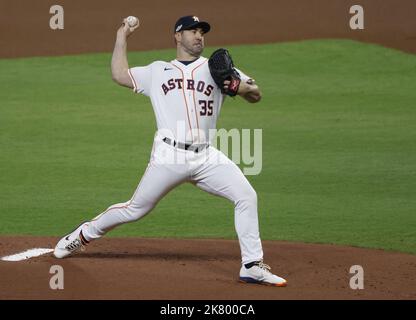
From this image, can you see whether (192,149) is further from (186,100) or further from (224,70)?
(224,70)

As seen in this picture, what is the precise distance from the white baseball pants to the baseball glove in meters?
0.54

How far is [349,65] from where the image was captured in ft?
52.8

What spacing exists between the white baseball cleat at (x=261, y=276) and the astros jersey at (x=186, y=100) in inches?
39.3

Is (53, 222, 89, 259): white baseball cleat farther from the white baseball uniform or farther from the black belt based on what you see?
the black belt

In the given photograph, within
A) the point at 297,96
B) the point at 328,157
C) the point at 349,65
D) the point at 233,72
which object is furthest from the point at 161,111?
the point at 349,65

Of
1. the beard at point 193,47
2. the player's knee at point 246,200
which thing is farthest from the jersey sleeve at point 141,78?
the player's knee at point 246,200

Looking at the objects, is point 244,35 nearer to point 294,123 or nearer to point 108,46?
point 108,46

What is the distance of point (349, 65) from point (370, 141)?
371 centimetres

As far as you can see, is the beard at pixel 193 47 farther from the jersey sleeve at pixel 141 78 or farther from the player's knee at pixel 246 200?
the player's knee at pixel 246 200

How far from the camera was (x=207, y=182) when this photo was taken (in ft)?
23.7

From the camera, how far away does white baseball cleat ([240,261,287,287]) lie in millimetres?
6957

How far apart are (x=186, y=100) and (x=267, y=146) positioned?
5.32 m

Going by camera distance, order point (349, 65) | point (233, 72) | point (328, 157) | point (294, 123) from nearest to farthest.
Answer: point (233, 72)
point (328, 157)
point (294, 123)
point (349, 65)
